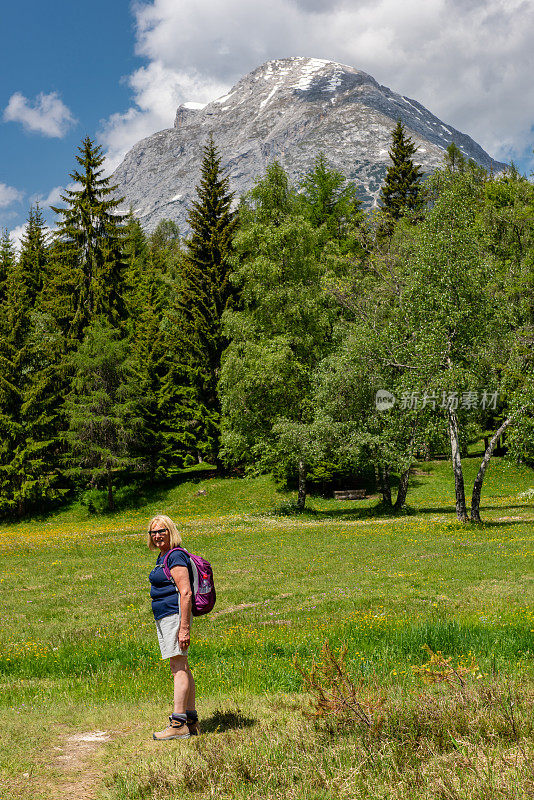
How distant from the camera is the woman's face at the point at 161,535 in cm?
638

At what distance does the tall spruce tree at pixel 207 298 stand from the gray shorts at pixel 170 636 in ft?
130

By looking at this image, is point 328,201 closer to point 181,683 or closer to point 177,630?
point 177,630

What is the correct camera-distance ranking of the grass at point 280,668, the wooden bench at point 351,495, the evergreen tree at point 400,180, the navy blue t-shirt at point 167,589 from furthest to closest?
1. the evergreen tree at point 400,180
2. the wooden bench at point 351,495
3. the navy blue t-shirt at point 167,589
4. the grass at point 280,668

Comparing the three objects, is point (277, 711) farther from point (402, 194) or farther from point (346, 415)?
point (402, 194)

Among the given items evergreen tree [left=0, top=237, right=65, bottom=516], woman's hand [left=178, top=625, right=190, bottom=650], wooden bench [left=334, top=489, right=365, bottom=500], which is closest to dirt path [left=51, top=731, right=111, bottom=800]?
woman's hand [left=178, top=625, right=190, bottom=650]

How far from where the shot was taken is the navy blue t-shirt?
609 centimetres

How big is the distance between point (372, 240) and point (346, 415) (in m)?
16.9

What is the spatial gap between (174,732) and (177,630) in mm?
966

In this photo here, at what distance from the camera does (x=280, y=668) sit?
26.3ft

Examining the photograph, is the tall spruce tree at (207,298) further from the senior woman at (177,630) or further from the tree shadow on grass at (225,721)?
the senior woman at (177,630)

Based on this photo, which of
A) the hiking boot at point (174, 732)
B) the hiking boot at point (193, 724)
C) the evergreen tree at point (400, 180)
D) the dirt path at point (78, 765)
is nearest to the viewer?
the dirt path at point (78, 765)

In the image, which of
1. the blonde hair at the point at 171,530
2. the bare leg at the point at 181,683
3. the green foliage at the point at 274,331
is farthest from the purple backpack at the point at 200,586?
the green foliage at the point at 274,331

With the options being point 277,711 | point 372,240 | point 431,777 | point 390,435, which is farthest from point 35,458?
point 431,777

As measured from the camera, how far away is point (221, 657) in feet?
29.6
